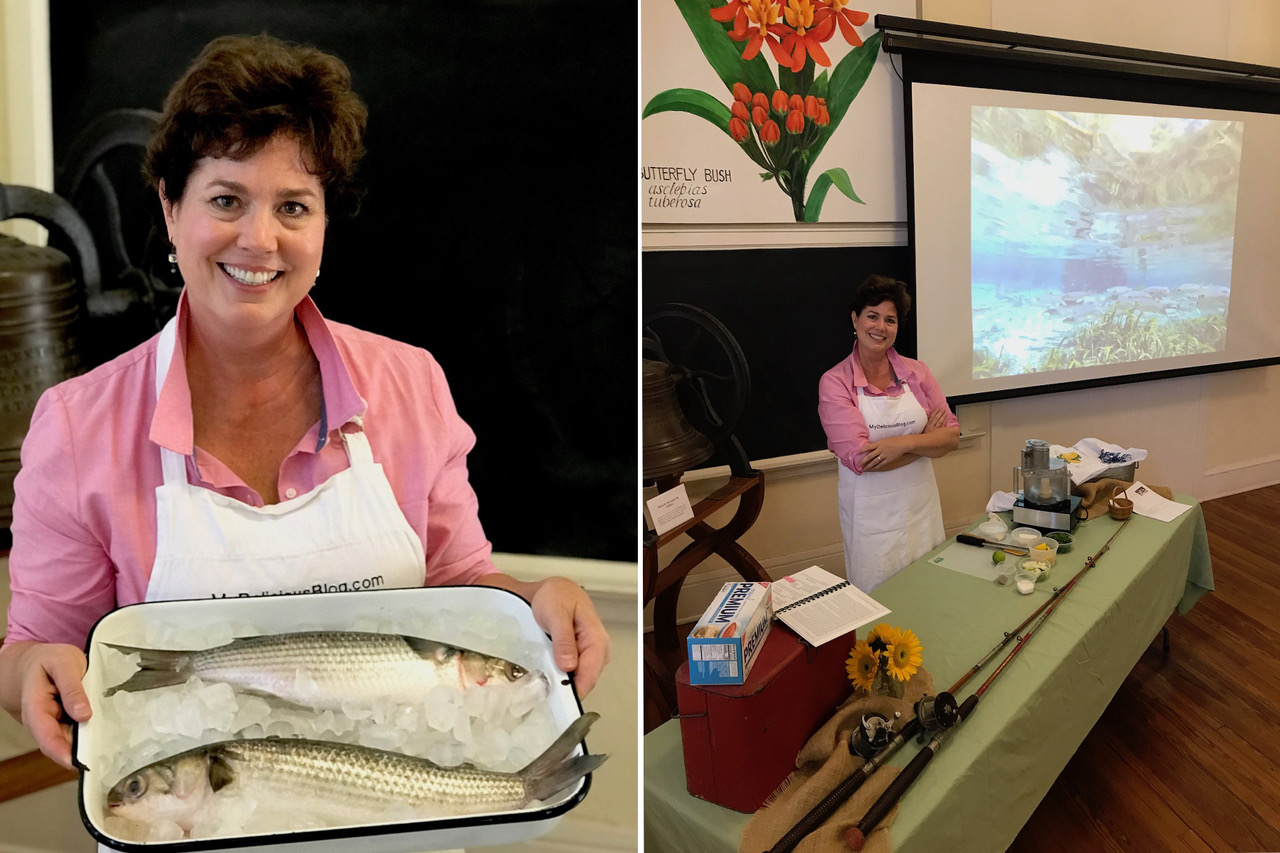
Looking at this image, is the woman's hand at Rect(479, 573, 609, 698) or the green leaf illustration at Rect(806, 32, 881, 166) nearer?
the woman's hand at Rect(479, 573, 609, 698)

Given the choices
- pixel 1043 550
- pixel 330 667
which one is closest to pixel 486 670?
pixel 330 667

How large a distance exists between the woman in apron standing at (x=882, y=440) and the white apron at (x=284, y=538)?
2.10m

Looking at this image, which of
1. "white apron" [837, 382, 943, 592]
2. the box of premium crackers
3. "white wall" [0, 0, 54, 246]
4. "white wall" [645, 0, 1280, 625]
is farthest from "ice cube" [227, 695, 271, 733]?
"white apron" [837, 382, 943, 592]

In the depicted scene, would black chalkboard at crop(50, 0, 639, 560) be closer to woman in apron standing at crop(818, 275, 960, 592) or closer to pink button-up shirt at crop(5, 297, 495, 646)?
pink button-up shirt at crop(5, 297, 495, 646)

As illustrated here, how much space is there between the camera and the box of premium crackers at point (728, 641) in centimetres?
130

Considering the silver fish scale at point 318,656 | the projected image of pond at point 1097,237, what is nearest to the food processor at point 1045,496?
Result: the projected image of pond at point 1097,237

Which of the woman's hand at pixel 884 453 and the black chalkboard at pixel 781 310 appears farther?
the black chalkboard at pixel 781 310

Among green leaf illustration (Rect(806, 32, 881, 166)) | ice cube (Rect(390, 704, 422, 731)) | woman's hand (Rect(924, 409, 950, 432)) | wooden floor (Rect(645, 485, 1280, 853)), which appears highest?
green leaf illustration (Rect(806, 32, 881, 166))

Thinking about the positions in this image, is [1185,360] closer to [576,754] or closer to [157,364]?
[576,754]

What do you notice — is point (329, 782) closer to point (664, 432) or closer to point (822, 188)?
point (664, 432)

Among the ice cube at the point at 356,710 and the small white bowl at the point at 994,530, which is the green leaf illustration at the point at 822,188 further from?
the ice cube at the point at 356,710

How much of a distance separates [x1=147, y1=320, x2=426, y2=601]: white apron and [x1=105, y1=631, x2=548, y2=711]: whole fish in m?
0.06

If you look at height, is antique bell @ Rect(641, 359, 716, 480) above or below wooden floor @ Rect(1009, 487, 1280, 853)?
above

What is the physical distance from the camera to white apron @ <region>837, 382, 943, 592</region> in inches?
108
